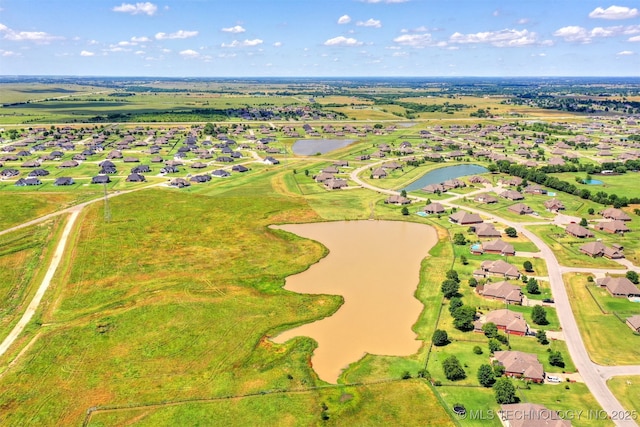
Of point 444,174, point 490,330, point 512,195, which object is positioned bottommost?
point 490,330

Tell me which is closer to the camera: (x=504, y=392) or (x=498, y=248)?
(x=504, y=392)

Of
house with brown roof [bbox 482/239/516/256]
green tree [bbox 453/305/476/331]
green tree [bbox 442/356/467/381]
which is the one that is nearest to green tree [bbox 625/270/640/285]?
house with brown roof [bbox 482/239/516/256]

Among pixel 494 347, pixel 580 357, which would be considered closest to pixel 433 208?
pixel 494 347

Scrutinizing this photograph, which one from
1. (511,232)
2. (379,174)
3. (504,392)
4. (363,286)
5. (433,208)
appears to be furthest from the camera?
(379,174)

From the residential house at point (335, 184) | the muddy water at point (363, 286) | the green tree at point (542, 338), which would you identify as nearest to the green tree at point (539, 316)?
the green tree at point (542, 338)

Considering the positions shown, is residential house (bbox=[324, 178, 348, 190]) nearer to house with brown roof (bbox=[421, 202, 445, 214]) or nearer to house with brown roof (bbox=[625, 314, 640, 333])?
house with brown roof (bbox=[421, 202, 445, 214])

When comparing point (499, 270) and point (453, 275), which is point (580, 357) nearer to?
point (453, 275)
